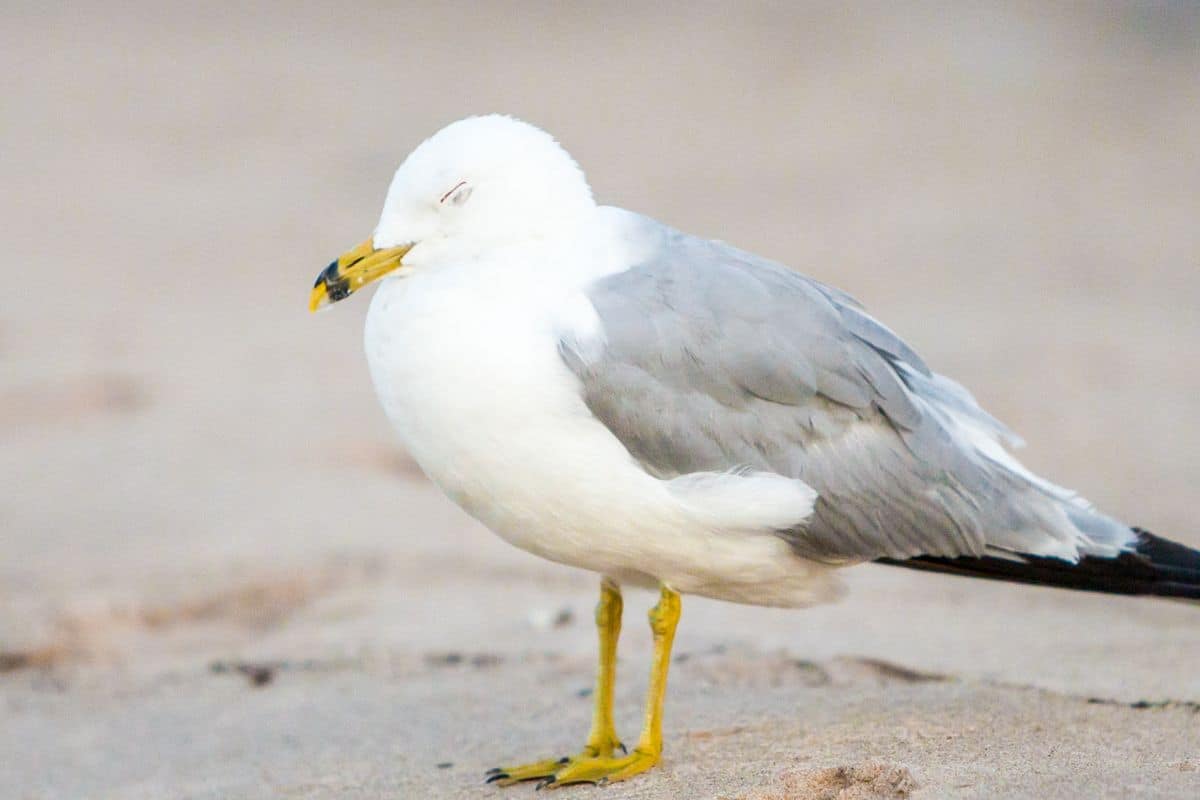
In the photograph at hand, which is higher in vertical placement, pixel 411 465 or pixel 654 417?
pixel 411 465

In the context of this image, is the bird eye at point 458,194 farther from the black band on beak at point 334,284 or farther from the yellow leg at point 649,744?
the yellow leg at point 649,744

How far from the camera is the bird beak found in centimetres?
417

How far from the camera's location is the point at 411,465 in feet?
24.8

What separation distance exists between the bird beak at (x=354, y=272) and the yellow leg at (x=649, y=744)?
106 centimetres

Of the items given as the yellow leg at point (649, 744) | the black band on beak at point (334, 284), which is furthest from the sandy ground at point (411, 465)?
the black band on beak at point (334, 284)

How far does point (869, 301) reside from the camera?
10016 mm

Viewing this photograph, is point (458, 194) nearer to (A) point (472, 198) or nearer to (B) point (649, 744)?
(A) point (472, 198)

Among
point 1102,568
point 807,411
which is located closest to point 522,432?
point 807,411

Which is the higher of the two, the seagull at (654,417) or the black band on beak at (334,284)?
the black band on beak at (334,284)

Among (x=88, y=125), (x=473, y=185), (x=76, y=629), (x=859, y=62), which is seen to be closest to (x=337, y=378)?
(x=76, y=629)

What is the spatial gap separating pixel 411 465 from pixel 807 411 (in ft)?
11.9

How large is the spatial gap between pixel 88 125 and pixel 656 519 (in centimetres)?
1147

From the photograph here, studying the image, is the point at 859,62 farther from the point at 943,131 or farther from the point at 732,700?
the point at 732,700

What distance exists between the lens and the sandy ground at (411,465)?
186 inches
